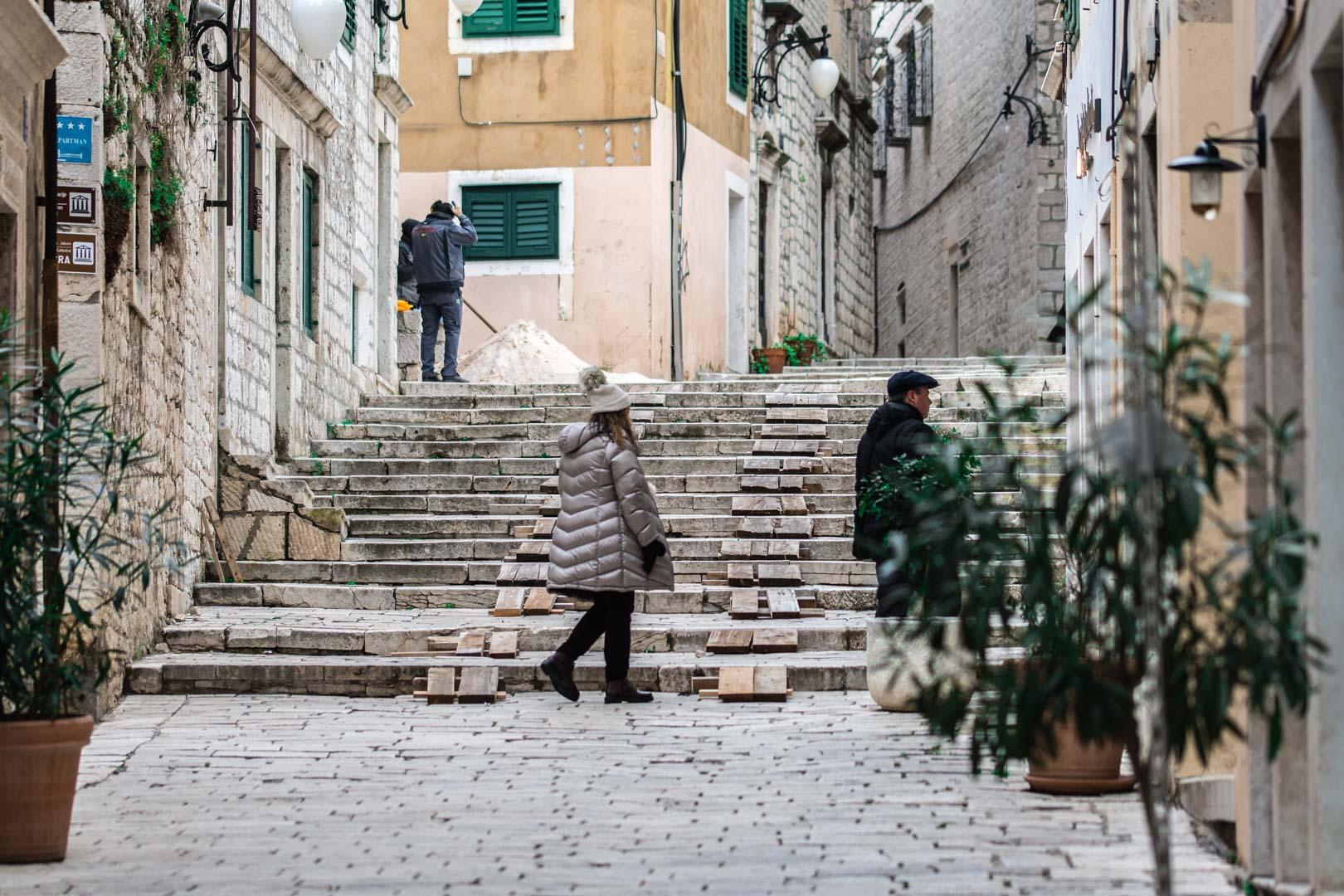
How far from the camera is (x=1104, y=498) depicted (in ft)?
15.8

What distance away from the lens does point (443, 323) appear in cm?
2041

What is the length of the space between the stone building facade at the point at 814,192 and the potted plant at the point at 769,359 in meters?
0.59

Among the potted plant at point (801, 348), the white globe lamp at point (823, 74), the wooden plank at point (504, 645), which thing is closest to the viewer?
the wooden plank at point (504, 645)

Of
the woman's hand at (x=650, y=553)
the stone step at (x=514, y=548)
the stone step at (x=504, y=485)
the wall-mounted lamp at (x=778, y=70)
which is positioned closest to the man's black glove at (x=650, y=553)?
the woman's hand at (x=650, y=553)

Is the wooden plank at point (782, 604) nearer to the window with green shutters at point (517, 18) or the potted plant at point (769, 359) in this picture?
the window with green shutters at point (517, 18)

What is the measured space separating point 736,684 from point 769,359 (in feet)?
53.0

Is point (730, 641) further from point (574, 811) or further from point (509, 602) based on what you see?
point (574, 811)

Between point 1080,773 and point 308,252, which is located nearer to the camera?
point 1080,773

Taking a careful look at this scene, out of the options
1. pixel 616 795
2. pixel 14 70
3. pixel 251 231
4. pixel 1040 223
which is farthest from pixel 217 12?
pixel 1040 223

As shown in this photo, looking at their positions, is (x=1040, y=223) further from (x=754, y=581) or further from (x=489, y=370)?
(x=754, y=581)

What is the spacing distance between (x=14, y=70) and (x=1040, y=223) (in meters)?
19.4

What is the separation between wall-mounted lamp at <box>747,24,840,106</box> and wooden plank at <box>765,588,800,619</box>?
46.1 feet

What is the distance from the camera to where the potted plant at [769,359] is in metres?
26.5

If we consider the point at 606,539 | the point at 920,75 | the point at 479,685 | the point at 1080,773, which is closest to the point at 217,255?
the point at 479,685
